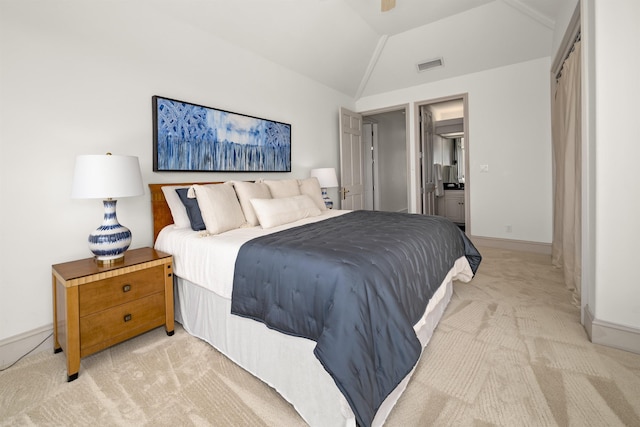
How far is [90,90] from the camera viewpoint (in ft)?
7.22

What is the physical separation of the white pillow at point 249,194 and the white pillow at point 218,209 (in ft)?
0.29

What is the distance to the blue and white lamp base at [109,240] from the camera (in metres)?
1.88

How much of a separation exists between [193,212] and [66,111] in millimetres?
1100

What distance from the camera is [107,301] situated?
1813 mm

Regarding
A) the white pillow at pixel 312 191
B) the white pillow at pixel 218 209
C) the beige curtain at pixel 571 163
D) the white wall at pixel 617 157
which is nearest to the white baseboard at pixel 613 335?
the white wall at pixel 617 157

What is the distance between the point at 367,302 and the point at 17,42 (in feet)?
8.79

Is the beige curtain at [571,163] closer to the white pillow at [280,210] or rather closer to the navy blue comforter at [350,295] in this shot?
the navy blue comforter at [350,295]

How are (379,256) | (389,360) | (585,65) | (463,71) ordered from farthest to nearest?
(463,71) → (585,65) → (379,256) → (389,360)

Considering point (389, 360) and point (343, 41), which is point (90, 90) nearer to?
point (389, 360)

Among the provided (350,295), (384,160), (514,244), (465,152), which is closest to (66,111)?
(350,295)

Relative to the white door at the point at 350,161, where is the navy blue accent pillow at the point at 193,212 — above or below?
below

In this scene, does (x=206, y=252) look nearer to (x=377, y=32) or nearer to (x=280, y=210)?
(x=280, y=210)

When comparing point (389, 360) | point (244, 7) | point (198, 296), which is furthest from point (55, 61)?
point (389, 360)

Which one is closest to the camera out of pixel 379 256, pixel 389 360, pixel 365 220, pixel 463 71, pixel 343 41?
→ pixel 389 360
